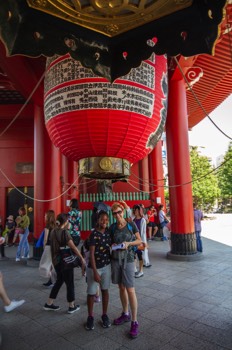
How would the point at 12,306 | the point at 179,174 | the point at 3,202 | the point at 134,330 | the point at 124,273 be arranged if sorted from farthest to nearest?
the point at 3,202 < the point at 179,174 < the point at 12,306 < the point at 124,273 < the point at 134,330

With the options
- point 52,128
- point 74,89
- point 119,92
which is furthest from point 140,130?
point 52,128

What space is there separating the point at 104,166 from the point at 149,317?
221 centimetres

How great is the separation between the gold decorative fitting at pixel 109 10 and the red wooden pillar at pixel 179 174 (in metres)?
4.98

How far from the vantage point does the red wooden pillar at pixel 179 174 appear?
6027mm

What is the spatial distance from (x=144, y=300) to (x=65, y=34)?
3.54 metres

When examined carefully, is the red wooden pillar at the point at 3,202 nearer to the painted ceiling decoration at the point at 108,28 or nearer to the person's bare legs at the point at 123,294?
the person's bare legs at the point at 123,294

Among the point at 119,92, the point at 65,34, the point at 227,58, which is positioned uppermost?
the point at 227,58

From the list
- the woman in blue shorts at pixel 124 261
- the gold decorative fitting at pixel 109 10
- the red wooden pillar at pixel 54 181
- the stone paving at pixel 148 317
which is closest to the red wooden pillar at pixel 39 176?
the red wooden pillar at pixel 54 181

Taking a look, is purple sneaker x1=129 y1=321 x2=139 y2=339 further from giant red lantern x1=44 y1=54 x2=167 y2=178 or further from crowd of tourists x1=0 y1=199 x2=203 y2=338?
giant red lantern x1=44 y1=54 x2=167 y2=178

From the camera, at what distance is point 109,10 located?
127cm

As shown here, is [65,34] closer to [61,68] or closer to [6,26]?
[6,26]

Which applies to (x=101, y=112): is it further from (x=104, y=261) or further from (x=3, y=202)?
(x=3, y=202)

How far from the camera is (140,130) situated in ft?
6.82

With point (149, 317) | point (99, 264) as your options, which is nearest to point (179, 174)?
point (149, 317)
